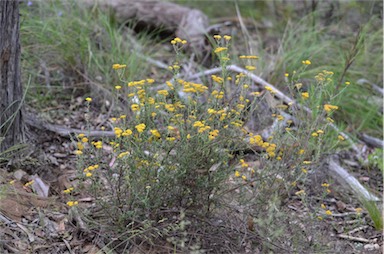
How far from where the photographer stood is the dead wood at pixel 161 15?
7183mm

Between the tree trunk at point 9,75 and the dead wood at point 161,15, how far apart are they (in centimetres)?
274

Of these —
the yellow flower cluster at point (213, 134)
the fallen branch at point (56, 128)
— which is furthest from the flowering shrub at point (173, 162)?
the fallen branch at point (56, 128)

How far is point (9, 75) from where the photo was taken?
173 inches

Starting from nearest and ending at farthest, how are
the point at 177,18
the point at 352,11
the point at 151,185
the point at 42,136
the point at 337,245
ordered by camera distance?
the point at 151,185 < the point at 337,245 < the point at 42,136 < the point at 177,18 < the point at 352,11

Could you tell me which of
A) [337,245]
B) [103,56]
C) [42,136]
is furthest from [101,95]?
[337,245]

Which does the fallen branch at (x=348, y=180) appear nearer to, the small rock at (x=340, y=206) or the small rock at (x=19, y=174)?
the small rock at (x=340, y=206)

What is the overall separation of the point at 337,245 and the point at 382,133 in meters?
2.26

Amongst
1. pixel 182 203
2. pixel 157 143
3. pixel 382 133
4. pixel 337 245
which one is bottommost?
pixel 382 133

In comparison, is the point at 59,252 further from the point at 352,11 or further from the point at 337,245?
the point at 352,11

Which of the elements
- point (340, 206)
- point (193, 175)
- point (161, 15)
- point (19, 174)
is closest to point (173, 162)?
point (193, 175)

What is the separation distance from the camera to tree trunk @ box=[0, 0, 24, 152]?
433 centimetres

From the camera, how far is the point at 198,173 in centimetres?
370

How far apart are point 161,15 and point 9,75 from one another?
10.8ft

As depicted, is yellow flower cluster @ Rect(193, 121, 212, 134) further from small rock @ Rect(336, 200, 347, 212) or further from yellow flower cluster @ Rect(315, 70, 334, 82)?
small rock @ Rect(336, 200, 347, 212)
